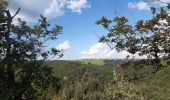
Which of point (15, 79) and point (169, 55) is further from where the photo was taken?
point (15, 79)

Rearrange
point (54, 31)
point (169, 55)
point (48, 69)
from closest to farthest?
point (169, 55) < point (48, 69) < point (54, 31)

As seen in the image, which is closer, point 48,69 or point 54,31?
point 48,69

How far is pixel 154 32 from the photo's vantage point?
15.9 meters

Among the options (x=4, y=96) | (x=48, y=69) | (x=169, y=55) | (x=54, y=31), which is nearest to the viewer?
(x=169, y=55)

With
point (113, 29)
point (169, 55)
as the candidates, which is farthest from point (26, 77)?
point (169, 55)

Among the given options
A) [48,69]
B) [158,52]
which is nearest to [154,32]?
[158,52]

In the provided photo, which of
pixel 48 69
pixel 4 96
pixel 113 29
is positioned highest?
pixel 113 29

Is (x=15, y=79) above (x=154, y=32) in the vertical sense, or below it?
below

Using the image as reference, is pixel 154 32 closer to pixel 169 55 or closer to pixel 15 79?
pixel 169 55

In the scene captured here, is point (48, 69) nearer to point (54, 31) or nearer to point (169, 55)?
point (54, 31)

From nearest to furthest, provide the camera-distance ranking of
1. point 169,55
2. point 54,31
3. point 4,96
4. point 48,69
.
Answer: point 169,55 → point 4,96 → point 48,69 → point 54,31

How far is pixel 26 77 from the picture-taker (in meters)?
25.5

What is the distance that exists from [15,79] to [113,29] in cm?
1250

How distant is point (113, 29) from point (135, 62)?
1911 millimetres
